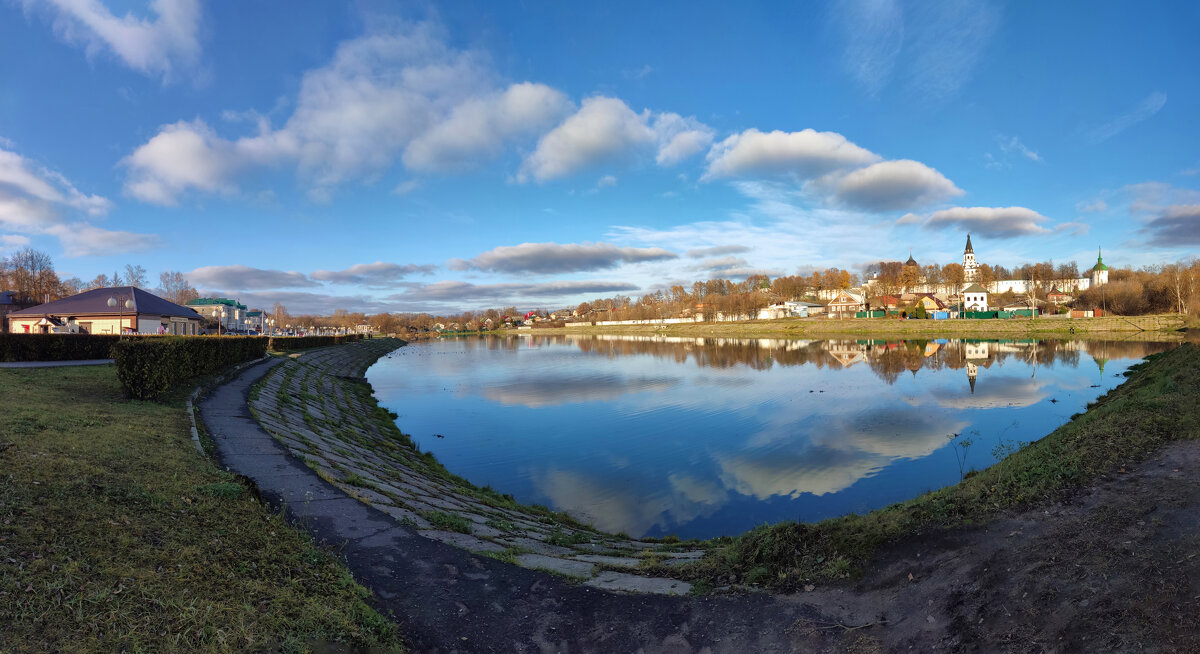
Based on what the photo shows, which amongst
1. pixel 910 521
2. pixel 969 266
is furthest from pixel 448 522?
pixel 969 266

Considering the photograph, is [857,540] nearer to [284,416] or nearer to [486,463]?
[486,463]

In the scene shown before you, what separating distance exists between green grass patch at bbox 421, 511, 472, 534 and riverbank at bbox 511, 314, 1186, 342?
7807 cm

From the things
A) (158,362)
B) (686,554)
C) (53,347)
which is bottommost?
(686,554)

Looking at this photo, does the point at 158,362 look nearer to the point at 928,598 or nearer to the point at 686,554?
the point at 686,554

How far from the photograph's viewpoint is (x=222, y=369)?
22.5m

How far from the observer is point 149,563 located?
495 centimetres

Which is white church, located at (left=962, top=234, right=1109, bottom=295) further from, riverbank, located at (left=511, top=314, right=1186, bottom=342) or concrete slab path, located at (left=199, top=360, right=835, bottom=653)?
concrete slab path, located at (left=199, top=360, right=835, bottom=653)

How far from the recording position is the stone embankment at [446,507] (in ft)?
24.0

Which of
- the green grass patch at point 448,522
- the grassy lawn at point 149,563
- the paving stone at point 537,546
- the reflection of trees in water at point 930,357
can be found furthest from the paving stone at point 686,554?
the reflection of trees in water at point 930,357

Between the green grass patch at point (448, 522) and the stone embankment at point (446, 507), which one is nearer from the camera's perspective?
the stone embankment at point (446, 507)

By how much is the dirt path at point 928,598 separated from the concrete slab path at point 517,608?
0.02m

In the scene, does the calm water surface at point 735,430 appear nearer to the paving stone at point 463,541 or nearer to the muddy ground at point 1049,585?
the paving stone at point 463,541

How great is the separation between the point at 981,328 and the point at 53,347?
104845 millimetres

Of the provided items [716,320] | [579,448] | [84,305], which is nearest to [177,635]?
[579,448]
